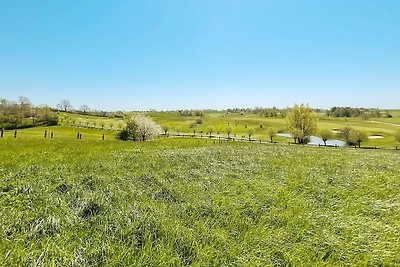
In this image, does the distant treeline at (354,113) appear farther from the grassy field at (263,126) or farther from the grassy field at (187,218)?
the grassy field at (187,218)

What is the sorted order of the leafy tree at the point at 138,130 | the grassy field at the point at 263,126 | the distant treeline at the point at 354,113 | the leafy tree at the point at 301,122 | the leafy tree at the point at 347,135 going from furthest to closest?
1. the distant treeline at the point at 354,113
2. the grassy field at the point at 263,126
3. the leafy tree at the point at 347,135
4. the leafy tree at the point at 301,122
5. the leafy tree at the point at 138,130

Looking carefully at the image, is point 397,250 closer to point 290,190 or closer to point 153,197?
point 290,190

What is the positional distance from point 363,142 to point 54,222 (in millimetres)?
92644

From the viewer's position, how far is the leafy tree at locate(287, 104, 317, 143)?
74.4 meters

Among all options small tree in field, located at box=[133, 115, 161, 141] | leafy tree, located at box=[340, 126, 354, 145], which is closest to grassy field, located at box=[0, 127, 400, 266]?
small tree in field, located at box=[133, 115, 161, 141]

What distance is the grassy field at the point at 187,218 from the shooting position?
13.7 ft

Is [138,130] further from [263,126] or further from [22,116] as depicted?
[263,126]


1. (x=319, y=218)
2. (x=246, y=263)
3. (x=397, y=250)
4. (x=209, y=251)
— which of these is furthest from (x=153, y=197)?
(x=397, y=250)

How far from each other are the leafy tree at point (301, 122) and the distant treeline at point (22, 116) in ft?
291

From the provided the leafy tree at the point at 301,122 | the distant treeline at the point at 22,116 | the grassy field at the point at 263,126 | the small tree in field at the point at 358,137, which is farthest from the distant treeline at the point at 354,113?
the distant treeline at the point at 22,116

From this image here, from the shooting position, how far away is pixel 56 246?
13.3 feet

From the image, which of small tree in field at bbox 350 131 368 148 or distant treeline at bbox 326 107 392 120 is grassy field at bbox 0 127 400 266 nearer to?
small tree in field at bbox 350 131 368 148

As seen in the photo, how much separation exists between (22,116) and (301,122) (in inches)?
3794

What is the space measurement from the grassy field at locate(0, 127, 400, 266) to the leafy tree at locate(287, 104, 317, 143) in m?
68.3
